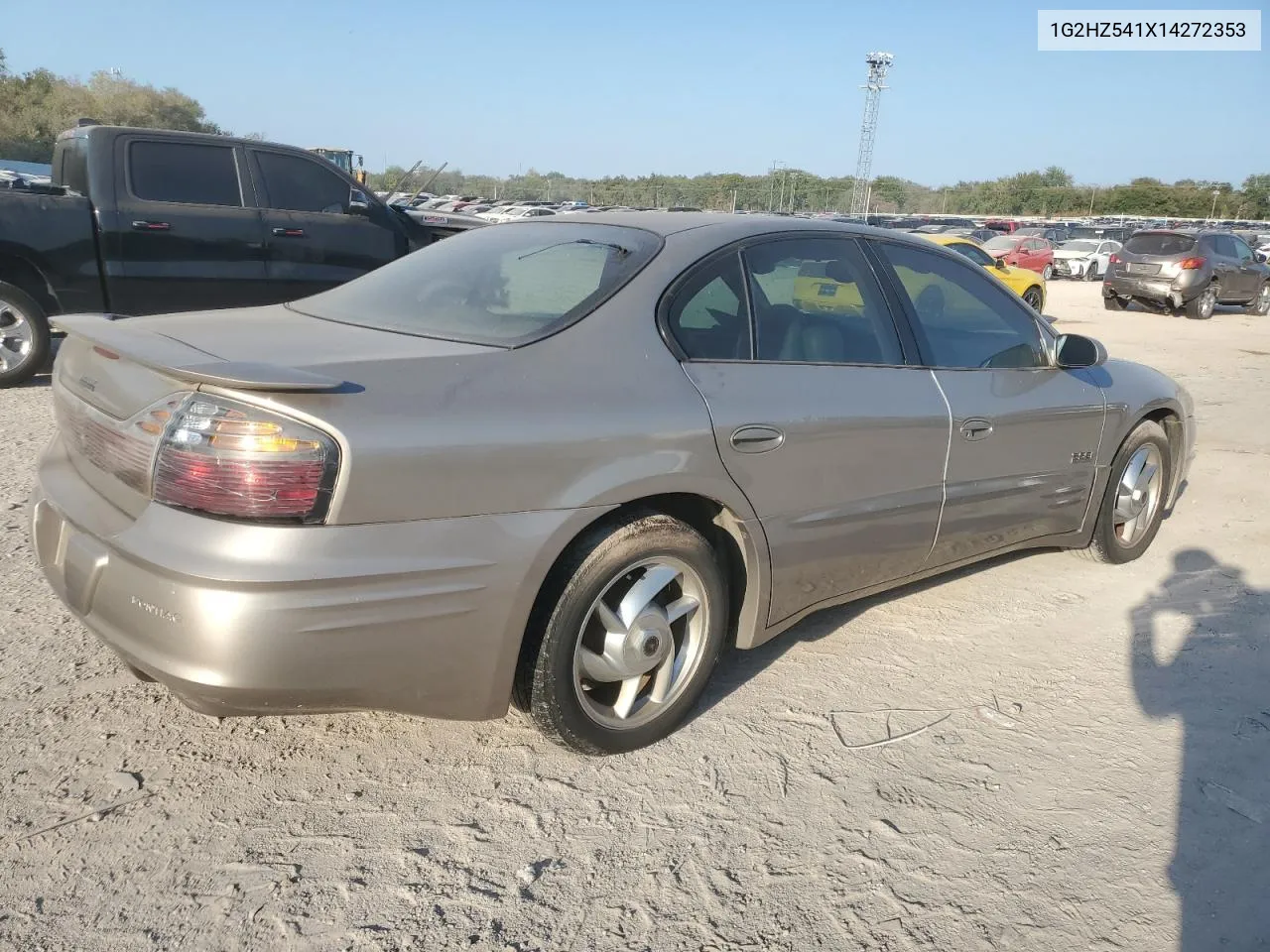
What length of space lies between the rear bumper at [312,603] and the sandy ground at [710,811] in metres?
0.37

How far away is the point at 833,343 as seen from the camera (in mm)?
3326

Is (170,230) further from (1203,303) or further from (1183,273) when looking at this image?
(1203,303)

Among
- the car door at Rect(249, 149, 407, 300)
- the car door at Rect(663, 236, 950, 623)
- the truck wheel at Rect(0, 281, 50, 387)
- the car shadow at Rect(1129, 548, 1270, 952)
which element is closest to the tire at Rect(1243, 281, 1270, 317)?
the car shadow at Rect(1129, 548, 1270, 952)

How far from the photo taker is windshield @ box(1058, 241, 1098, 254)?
3023 centimetres

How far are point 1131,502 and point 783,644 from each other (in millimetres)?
2082

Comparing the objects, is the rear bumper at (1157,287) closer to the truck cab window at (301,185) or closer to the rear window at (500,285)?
the truck cab window at (301,185)

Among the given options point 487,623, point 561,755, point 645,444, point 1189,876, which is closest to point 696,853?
point 561,755

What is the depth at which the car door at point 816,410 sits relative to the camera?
294cm

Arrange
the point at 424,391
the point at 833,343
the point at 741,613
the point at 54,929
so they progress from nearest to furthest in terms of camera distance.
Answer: the point at 54,929
the point at 424,391
the point at 741,613
the point at 833,343

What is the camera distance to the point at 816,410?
309 centimetres

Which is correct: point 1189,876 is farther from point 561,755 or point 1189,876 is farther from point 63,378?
point 63,378

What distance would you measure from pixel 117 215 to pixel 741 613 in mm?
6001

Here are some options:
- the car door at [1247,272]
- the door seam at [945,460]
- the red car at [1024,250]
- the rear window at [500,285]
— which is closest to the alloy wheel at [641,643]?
the rear window at [500,285]

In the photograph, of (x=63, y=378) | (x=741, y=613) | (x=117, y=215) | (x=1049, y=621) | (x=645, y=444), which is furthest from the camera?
(x=117, y=215)
